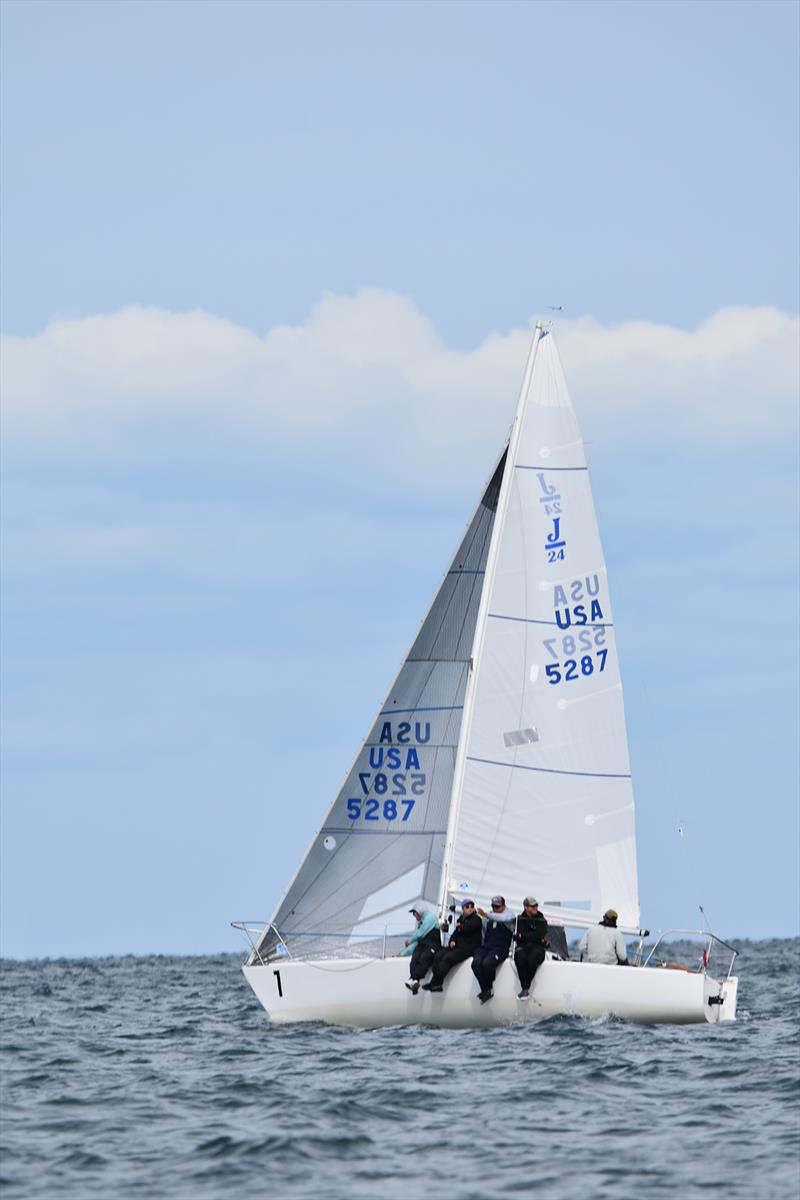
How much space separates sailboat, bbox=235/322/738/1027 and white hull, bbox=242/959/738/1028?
794mm

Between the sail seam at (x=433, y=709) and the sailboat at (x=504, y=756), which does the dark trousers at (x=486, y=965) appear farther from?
the sail seam at (x=433, y=709)

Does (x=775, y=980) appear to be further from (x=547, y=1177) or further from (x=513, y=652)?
(x=547, y=1177)

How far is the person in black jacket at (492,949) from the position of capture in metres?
22.3

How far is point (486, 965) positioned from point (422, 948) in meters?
0.85

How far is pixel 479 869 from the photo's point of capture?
24781 millimetres

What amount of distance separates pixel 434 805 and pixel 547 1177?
12.1m

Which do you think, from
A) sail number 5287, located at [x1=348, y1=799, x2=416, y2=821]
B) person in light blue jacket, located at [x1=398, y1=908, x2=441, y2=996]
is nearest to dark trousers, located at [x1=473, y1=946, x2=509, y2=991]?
person in light blue jacket, located at [x1=398, y1=908, x2=441, y2=996]

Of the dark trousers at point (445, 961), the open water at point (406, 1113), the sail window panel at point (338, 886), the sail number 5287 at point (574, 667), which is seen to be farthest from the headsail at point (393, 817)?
the dark trousers at point (445, 961)

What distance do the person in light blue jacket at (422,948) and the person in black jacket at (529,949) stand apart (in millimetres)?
1058

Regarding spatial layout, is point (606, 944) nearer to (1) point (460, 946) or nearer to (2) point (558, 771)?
(1) point (460, 946)

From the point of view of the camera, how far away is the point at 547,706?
2548 centimetres

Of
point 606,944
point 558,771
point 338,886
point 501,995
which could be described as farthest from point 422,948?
point 558,771

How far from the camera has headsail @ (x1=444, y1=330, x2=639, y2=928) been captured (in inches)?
983

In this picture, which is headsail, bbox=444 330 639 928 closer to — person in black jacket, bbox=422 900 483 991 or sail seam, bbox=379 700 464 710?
sail seam, bbox=379 700 464 710
